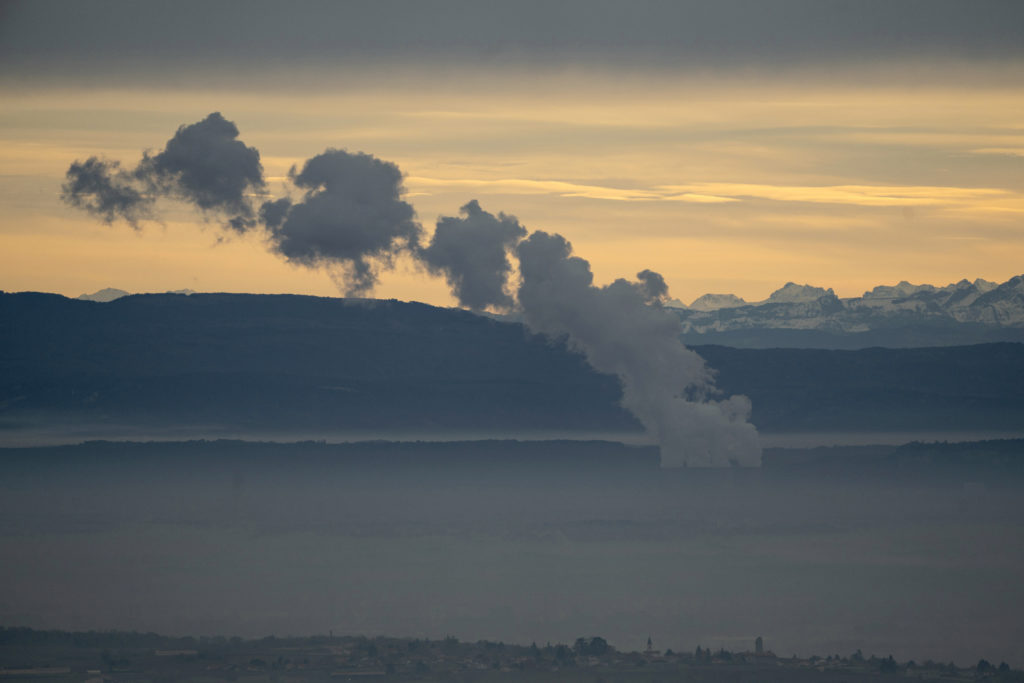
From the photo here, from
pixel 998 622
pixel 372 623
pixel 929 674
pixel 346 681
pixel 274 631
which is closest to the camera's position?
pixel 346 681

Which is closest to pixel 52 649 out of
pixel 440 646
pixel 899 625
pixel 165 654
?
pixel 165 654

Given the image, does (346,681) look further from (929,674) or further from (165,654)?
(929,674)

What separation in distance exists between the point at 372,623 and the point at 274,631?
16.4m

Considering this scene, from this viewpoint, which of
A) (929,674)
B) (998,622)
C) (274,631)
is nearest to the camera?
(929,674)

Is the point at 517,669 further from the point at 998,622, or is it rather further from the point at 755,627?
the point at 998,622

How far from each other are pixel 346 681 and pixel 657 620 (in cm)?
A: 6681

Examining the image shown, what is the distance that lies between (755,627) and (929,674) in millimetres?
43684

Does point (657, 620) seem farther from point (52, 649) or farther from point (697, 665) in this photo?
point (52, 649)

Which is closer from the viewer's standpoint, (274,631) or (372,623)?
(274,631)

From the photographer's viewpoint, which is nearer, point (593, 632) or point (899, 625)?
point (593, 632)

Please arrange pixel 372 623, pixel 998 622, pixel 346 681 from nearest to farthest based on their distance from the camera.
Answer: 1. pixel 346 681
2. pixel 372 623
3. pixel 998 622

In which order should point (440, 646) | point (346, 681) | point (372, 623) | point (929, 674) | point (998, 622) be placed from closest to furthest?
point (346, 681), point (929, 674), point (440, 646), point (372, 623), point (998, 622)

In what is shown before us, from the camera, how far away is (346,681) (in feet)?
446

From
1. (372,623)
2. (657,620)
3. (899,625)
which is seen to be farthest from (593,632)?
(899,625)
